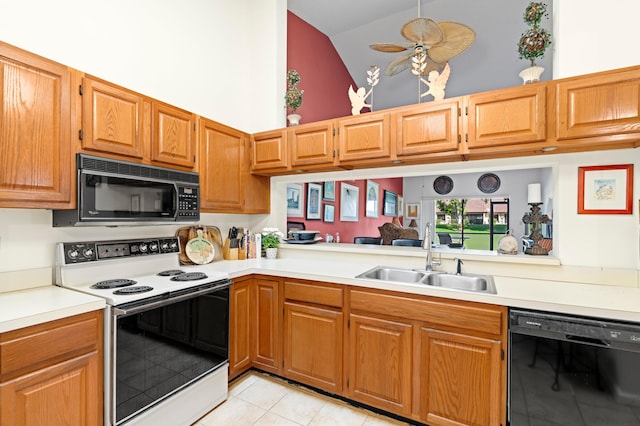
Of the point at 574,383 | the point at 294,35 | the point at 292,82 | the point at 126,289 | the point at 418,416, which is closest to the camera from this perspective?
the point at 574,383

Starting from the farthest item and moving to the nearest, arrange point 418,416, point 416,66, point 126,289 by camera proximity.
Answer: point 416,66
point 418,416
point 126,289

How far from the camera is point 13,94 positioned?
1451 millimetres

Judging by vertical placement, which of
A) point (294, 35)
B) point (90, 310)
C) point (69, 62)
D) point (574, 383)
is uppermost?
point (294, 35)

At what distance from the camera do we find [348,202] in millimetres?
5371

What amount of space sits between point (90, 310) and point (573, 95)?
283cm

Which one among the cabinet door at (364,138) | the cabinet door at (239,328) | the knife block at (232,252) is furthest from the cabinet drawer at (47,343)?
the cabinet door at (364,138)

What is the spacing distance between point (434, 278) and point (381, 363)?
73cm

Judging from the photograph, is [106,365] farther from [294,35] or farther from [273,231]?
[294,35]

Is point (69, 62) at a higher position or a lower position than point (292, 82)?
lower

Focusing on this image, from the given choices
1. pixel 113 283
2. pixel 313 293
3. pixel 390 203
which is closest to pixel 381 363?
pixel 313 293

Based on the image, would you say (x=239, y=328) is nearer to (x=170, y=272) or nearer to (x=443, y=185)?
(x=170, y=272)

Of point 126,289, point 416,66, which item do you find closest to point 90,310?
point 126,289

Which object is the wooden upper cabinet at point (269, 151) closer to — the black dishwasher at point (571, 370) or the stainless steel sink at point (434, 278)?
the stainless steel sink at point (434, 278)

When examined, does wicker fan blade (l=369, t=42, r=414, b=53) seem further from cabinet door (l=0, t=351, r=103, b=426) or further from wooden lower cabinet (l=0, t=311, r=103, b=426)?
cabinet door (l=0, t=351, r=103, b=426)
